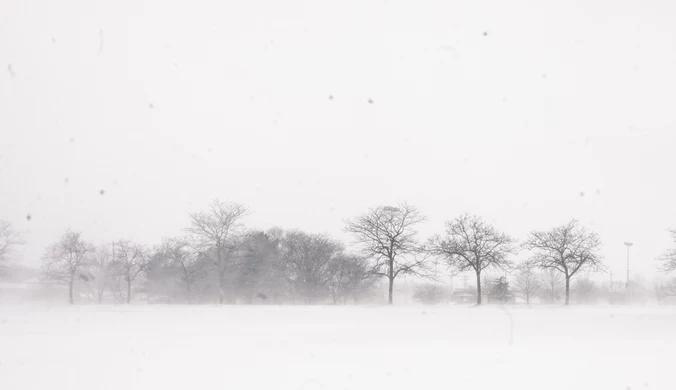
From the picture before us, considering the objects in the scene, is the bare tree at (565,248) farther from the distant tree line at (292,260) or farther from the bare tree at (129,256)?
the bare tree at (129,256)

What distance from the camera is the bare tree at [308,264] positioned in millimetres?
59500

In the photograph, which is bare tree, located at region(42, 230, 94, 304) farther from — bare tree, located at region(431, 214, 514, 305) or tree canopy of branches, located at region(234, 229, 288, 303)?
bare tree, located at region(431, 214, 514, 305)

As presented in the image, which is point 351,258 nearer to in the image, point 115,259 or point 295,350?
point 115,259

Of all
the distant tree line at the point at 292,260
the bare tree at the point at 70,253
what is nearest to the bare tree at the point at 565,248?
the distant tree line at the point at 292,260

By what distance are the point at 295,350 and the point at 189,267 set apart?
50.4 meters

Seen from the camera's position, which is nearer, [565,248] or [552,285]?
[565,248]

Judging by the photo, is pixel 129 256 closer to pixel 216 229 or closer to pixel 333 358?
pixel 216 229

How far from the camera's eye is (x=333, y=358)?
11117 millimetres

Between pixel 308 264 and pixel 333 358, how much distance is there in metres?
50.5

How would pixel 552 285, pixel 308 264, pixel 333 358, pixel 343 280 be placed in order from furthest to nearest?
pixel 552 285, pixel 343 280, pixel 308 264, pixel 333 358

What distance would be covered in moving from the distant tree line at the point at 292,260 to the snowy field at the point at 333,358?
24.5 meters

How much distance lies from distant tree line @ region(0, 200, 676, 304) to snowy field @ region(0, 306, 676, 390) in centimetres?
2455

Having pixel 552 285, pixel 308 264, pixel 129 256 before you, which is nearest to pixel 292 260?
pixel 308 264

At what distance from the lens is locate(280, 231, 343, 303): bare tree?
5950 centimetres
